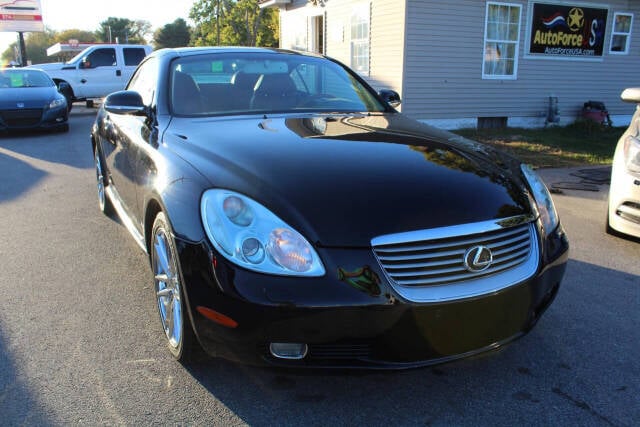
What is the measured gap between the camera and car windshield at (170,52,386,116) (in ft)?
11.3

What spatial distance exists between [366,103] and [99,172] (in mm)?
2957

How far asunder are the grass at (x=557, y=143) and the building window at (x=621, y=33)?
82.6 inches

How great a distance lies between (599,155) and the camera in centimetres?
931

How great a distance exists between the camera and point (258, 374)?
8.39ft

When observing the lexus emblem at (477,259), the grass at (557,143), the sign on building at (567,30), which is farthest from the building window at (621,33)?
the lexus emblem at (477,259)

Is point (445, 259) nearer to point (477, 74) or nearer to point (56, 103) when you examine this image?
point (477, 74)

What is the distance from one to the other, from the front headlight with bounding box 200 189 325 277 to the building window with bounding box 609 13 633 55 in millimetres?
14530

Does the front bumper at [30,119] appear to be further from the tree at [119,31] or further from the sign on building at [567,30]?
the tree at [119,31]

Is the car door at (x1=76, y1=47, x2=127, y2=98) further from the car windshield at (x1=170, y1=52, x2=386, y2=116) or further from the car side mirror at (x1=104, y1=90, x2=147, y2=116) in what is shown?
the car side mirror at (x1=104, y1=90, x2=147, y2=116)

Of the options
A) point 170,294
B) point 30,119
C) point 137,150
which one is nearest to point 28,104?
point 30,119

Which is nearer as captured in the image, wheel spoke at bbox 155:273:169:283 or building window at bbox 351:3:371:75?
wheel spoke at bbox 155:273:169:283

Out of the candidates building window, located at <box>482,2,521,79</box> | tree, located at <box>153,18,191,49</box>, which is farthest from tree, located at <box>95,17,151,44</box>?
building window, located at <box>482,2,521,79</box>

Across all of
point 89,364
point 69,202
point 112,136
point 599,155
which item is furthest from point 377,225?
point 599,155

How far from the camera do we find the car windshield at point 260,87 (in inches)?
136
